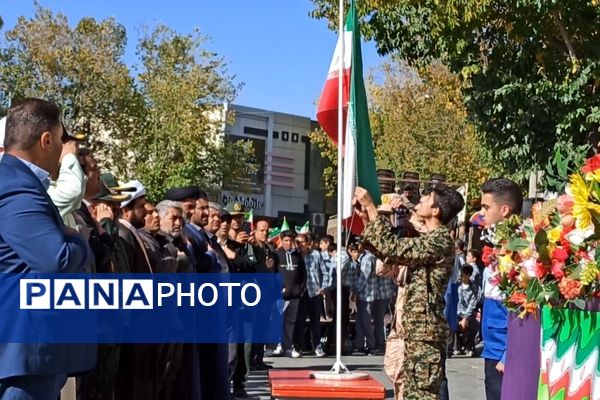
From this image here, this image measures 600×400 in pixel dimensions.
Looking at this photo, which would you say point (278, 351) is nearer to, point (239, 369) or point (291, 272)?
point (291, 272)

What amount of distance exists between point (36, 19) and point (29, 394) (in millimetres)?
33871

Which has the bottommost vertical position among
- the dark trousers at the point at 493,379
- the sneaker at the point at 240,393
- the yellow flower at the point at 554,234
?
the sneaker at the point at 240,393

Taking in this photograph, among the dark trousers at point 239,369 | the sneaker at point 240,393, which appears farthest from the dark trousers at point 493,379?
the sneaker at point 240,393

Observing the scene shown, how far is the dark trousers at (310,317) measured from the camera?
18.9 meters

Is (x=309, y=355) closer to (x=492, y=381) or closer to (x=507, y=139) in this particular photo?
(x=507, y=139)

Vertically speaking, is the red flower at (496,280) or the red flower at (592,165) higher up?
the red flower at (592,165)

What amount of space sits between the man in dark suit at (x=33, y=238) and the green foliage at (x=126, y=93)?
103 feet

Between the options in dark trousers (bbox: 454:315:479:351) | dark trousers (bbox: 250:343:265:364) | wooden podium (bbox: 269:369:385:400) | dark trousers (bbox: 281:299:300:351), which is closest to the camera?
wooden podium (bbox: 269:369:385:400)

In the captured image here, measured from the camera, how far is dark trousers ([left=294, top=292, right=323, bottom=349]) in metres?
18.9

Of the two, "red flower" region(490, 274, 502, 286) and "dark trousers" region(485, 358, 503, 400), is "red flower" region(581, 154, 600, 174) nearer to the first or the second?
"red flower" region(490, 274, 502, 286)

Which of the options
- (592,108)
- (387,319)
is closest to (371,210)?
(592,108)

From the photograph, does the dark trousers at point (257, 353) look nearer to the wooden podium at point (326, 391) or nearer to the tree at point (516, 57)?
the tree at point (516, 57)

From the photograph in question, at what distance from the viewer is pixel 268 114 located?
212ft

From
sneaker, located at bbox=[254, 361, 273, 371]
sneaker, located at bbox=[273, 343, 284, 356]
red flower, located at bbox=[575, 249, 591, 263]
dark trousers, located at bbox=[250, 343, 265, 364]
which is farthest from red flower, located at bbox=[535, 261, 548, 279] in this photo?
sneaker, located at bbox=[273, 343, 284, 356]
